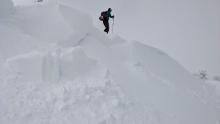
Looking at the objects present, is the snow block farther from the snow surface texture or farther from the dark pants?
the dark pants

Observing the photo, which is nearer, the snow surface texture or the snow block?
the snow surface texture

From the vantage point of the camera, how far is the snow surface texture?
46.0 feet

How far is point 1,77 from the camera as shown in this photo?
15.1 m

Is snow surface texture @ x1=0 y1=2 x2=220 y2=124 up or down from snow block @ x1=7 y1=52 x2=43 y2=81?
down

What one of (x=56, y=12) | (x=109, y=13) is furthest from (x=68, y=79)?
(x=109, y=13)

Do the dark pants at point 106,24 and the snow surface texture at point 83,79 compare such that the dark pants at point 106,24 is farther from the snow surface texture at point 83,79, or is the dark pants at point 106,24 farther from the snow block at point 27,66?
the snow block at point 27,66

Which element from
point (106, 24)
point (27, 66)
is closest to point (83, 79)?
point (27, 66)

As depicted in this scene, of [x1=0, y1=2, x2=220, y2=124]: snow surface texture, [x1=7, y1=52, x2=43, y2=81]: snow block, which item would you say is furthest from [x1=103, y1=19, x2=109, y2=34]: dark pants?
[x1=7, y1=52, x2=43, y2=81]: snow block

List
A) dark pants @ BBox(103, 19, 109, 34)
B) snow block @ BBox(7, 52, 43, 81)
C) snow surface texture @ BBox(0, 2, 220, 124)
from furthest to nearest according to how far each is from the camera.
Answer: dark pants @ BBox(103, 19, 109, 34) < snow block @ BBox(7, 52, 43, 81) < snow surface texture @ BBox(0, 2, 220, 124)

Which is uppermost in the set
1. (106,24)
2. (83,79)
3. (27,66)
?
(27,66)

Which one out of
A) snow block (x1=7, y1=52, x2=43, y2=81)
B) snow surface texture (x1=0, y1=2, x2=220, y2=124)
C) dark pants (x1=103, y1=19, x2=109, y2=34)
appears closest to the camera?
snow surface texture (x1=0, y1=2, x2=220, y2=124)

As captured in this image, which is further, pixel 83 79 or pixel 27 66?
pixel 83 79

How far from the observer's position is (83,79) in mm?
16188

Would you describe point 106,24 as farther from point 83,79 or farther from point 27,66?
point 27,66
